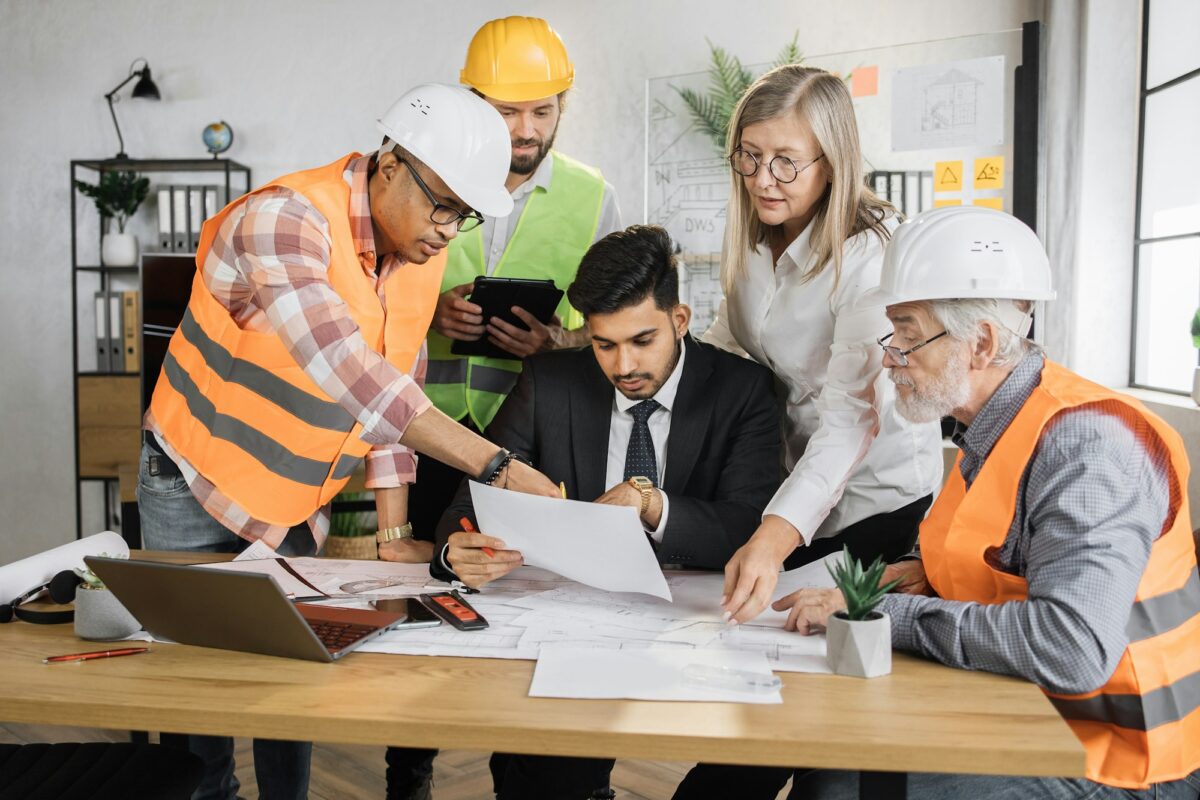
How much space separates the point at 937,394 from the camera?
4.83 ft

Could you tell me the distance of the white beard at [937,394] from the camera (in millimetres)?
1450

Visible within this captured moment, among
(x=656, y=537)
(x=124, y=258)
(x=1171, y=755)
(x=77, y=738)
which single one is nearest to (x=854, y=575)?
(x=1171, y=755)

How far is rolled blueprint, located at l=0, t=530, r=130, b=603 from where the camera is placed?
1558 millimetres

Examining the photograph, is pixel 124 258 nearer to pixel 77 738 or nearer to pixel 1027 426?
pixel 77 738

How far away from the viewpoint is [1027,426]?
1.33 m

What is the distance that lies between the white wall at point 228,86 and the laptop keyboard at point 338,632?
3.86 m

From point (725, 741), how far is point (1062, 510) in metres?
0.51

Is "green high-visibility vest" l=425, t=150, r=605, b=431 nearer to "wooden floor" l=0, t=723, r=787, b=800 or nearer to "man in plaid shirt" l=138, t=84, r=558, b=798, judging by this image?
"man in plaid shirt" l=138, t=84, r=558, b=798

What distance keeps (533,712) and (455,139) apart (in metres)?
1.00

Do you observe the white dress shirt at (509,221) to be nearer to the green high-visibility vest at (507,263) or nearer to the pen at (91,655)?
the green high-visibility vest at (507,263)

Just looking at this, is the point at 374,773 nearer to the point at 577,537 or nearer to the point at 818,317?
the point at 577,537

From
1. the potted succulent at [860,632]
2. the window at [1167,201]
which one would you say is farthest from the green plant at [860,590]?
the window at [1167,201]

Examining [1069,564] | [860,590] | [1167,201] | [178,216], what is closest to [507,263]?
[860,590]

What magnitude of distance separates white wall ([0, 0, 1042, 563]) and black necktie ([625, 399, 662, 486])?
10.1ft
